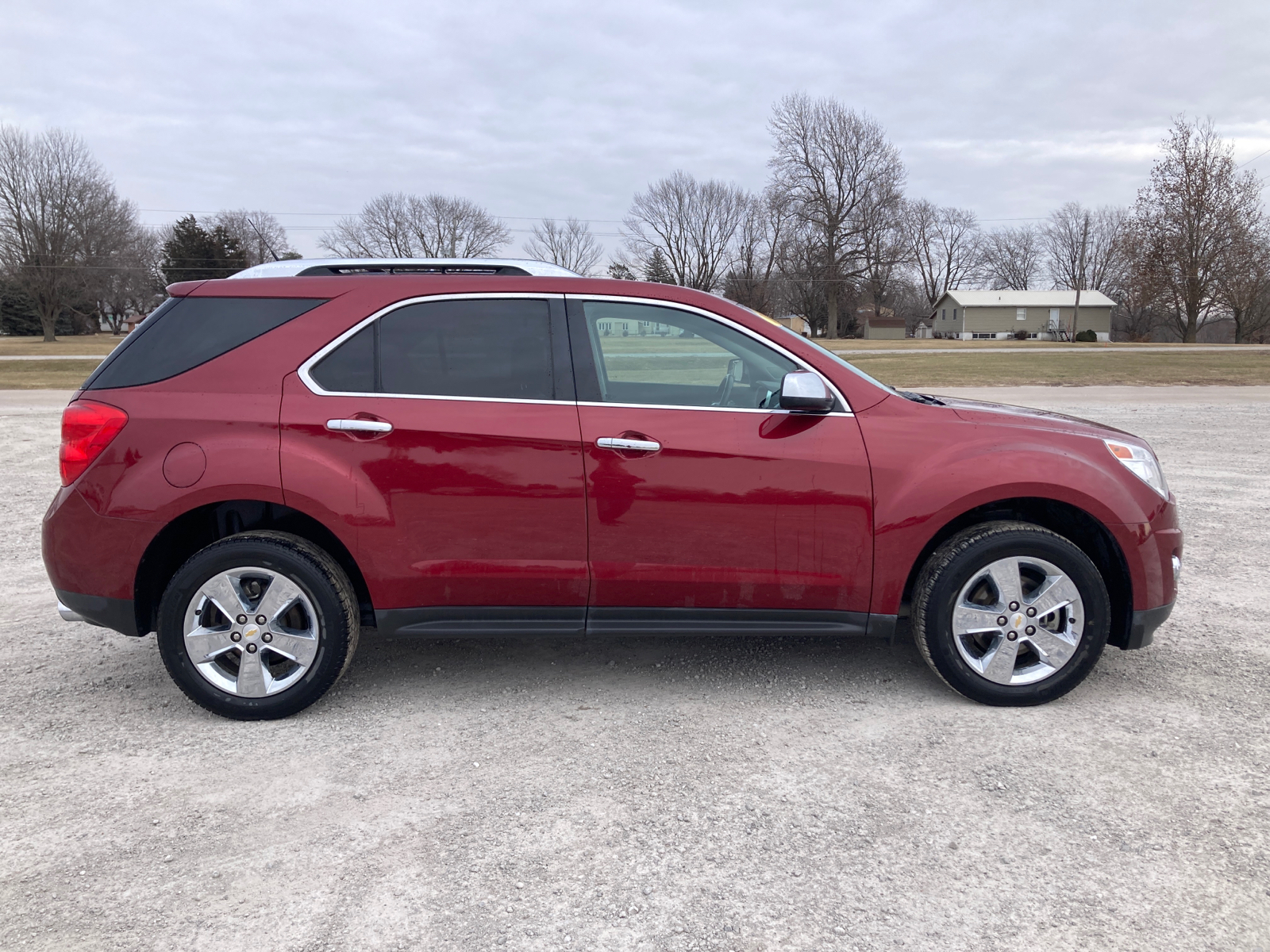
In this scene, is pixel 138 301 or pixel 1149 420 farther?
pixel 138 301

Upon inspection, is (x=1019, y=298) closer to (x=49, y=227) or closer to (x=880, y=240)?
(x=880, y=240)

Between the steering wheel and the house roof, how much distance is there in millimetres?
86982

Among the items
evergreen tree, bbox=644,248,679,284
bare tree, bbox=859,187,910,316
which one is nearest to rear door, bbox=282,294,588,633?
bare tree, bbox=859,187,910,316

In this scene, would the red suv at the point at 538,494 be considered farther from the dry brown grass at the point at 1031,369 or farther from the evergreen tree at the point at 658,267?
the evergreen tree at the point at 658,267

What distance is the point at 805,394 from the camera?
3.38 meters

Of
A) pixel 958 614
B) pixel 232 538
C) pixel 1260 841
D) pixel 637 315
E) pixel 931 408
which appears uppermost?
pixel 637 315

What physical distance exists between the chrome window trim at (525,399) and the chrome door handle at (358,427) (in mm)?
123

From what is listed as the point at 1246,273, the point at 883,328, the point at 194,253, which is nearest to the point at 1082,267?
the point at 883,328

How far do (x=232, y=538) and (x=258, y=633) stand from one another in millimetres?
397

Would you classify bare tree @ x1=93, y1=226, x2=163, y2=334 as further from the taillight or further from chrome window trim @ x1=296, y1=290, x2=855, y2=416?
chrome window trim @ x1=296, y1=290, x2=855, y2=416

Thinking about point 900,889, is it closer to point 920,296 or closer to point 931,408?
point 931,408

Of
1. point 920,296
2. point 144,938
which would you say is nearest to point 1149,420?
point 144,938

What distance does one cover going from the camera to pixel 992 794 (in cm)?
289

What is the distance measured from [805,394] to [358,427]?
178 cm
